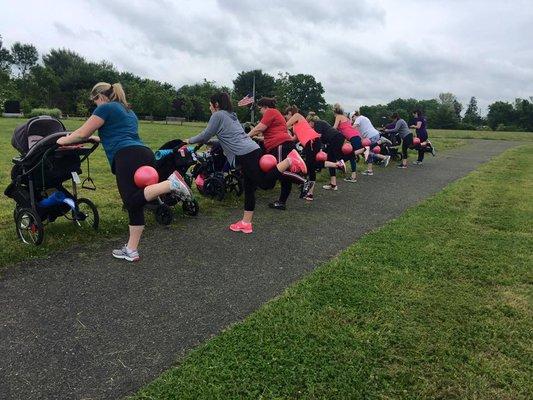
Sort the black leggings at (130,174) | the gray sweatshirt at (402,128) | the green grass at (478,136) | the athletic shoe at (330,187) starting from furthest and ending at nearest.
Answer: the green grass at (478,136), the gray sweatshirt at (402,128), the athletic shoe at (330,187), the black leggings at (130,174)

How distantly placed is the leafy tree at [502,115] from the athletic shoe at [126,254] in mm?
83523

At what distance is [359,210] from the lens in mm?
7984

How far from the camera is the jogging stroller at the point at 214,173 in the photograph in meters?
8.20

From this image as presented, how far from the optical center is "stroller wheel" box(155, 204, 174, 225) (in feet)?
20.9

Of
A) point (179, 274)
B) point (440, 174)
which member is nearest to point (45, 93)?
point (440, 174)

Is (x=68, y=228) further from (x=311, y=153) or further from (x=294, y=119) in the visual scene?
(x=311, y=153)

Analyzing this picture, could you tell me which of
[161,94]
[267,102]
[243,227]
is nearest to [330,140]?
[267,102]

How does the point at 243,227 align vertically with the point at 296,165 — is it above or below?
below

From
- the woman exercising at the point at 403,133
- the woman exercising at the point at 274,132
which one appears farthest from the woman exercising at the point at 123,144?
the woman exercising at the point at 403,133

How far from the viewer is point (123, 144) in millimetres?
4688

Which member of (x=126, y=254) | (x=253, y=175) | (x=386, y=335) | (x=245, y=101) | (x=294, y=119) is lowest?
(x=386, y=335)

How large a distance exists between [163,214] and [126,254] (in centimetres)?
154

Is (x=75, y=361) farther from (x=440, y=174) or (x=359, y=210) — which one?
(x=440, y=174)

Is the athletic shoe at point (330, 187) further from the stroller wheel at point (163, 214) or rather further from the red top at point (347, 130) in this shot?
the stroller wheel at point (163, 214)
